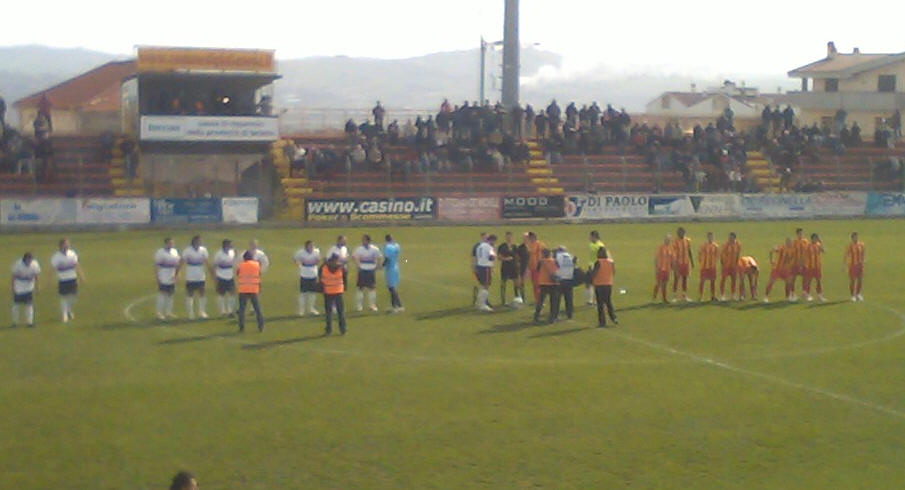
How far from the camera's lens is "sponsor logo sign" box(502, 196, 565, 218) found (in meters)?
49.2

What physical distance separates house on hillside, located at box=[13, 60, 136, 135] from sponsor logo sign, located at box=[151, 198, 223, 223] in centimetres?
979

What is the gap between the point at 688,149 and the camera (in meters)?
56.0

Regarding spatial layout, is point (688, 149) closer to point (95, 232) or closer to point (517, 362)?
point (95, 232)

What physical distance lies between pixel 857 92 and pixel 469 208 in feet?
116

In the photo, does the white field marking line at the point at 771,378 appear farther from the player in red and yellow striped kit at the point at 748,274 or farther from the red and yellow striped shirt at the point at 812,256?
the red and yellow striped shirt at the point at 812,256

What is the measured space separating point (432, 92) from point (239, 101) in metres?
149

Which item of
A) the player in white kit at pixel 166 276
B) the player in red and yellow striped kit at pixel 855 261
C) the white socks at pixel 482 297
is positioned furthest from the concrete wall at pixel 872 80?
the player in white kit at pixel 166 276

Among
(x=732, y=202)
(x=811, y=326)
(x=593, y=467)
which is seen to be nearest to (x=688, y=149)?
(x=732, y=202)

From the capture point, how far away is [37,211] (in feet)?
141

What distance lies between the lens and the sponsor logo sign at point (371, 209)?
46.8 meters

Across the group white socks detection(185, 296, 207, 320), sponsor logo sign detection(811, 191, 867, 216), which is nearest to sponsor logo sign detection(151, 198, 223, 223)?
white socks detection(185, 296, 207, 320)

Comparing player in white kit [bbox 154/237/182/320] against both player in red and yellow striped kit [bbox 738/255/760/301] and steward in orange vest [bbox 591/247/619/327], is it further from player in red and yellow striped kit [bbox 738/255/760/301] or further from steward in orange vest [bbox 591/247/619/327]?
player in red and yellow striped kit [bbox 738/255/760/301]

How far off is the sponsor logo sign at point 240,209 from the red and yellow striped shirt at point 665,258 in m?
22.1

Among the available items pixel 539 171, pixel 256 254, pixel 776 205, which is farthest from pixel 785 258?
pixel 539 171
